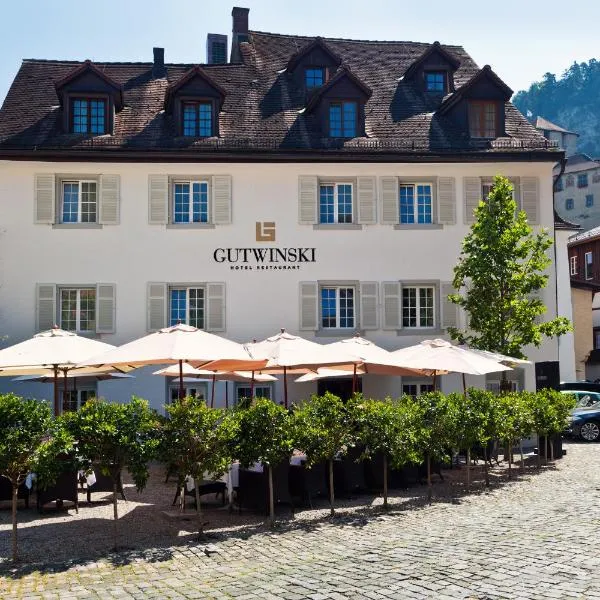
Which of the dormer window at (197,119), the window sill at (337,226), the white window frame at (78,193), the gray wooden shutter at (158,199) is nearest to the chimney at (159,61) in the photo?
the dormer window at (197,119)

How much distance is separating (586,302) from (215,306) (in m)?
24.9

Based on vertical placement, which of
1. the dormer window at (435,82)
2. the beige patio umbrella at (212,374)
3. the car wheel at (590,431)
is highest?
the dormer window at (435,82)

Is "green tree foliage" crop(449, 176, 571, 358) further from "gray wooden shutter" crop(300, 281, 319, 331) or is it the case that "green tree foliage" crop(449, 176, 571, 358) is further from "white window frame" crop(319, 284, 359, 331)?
"gray wooden shutter" crop(300, 281, 319, 331)

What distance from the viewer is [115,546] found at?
9477 millimetres

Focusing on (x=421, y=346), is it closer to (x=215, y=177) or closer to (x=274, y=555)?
(x=274, y=555)

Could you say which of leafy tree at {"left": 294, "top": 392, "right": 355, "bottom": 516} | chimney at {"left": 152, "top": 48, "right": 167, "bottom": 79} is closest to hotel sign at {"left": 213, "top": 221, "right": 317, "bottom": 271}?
chimney at {"left": 152, "top": 48, "right": 167, "bottom": 79}

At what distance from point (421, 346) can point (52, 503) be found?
22.2ft

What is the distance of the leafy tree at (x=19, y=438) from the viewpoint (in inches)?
354

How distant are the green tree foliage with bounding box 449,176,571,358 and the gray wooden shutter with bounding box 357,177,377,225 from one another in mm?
3714

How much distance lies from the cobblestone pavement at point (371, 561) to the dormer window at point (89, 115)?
14770mm

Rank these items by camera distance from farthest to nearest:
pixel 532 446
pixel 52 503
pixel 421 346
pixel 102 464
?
1. pixel 532 446
2. pixel 421 346
3. pixel 52 503
4. pixel 102 464

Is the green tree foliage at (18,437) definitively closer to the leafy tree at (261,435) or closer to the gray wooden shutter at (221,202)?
A: the leafy tree at (261,435)

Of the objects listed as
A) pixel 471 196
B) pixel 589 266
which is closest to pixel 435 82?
pixel 471 196

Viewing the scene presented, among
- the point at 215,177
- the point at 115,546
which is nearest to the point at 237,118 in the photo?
the point at 215,177
